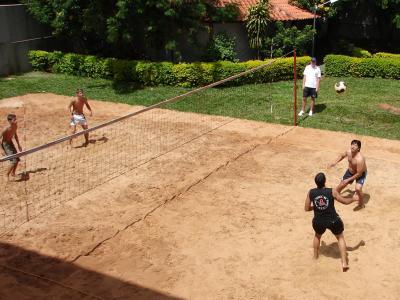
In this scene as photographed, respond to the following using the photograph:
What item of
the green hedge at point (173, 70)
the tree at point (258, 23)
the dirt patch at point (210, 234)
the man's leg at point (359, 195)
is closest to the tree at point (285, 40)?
the tree at point (258, 23)

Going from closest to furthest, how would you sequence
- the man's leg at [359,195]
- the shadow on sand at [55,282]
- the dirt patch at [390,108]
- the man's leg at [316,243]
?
the shadow on sand at [55,282], the man's leg at [316,243], the man's leg at [359,195], the dirt patch at [390,108]

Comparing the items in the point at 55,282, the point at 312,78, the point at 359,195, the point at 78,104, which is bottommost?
the point at 55,282

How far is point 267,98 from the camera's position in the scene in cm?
2052

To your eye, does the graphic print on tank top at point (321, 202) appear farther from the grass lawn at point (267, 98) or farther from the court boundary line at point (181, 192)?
the grass lawn at point (267, 98)

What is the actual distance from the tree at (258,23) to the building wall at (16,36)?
445 inches

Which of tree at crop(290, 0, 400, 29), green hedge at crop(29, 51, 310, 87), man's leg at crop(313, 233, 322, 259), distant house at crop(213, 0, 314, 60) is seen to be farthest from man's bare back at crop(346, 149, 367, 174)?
tree at crop(290, 0, 400, 29)

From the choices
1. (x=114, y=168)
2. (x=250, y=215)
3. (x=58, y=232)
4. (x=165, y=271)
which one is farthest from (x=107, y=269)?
(x=114, y=168)

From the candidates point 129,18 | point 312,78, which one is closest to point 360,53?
point 312,78

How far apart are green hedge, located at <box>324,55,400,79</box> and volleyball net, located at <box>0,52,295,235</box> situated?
14.0 ft

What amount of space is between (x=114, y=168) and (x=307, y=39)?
50.2 ft

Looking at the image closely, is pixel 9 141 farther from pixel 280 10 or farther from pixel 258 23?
pixel 280 10

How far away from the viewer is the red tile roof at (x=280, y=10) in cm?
2562

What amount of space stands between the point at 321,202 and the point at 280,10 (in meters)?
19.8

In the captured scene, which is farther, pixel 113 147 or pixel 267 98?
pixel 267 98
